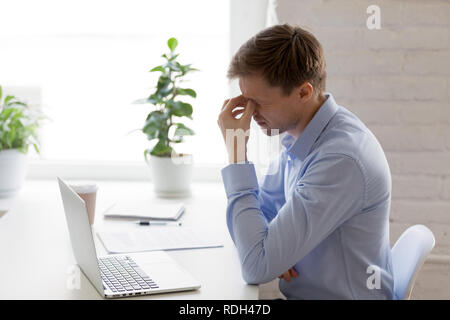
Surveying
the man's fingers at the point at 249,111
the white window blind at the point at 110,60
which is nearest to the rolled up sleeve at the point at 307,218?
the man's fingers at the point at 249,111

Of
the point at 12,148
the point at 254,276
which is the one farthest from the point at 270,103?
the point at 12,148

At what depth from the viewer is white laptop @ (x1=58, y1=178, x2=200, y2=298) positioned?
1070 millimetres

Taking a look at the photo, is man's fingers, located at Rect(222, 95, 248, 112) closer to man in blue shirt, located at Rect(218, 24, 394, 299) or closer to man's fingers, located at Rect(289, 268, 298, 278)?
man in blue shirt, located at Rect(218, 24, 394, 299)

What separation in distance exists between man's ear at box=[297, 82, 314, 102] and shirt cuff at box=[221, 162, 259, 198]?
0.66ft

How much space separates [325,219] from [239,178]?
0.23m


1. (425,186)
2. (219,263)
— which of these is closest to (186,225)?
(219,263)

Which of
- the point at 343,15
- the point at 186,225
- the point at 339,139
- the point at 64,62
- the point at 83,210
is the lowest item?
the point at 186,225

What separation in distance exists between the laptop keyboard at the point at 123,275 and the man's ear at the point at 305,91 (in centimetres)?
54

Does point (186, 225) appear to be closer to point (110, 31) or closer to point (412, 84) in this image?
point (412, 84)

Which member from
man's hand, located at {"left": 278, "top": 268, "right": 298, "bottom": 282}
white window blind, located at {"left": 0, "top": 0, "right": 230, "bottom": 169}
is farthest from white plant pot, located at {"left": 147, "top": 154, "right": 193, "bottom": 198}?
man's hand, located at {"left": 278, "top": 268, "right": 298, "bottom": 282}

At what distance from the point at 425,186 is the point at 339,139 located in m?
0.78

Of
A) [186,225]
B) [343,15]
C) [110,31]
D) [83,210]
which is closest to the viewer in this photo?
[83,210]

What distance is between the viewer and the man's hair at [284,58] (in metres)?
1.27

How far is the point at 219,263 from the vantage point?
128 centimetres
